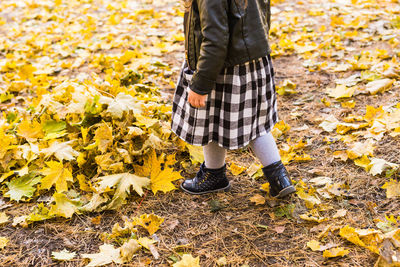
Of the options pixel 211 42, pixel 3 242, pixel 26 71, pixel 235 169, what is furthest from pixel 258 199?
pixel 26 71

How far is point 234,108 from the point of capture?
174 cm


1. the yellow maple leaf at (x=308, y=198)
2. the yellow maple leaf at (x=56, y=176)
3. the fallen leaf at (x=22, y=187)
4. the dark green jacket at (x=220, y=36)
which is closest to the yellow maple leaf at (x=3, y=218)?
the fallen leaf at (x=22, y=187)

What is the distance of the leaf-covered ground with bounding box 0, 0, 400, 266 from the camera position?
1708 millimetres

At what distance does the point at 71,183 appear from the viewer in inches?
84.7

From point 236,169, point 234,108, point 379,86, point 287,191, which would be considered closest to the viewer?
point 234,108

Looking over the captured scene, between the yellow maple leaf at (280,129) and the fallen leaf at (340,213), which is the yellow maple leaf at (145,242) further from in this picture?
the yellow maple leaf at (280,129)

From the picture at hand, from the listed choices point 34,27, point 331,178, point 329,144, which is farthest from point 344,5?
point 34,27

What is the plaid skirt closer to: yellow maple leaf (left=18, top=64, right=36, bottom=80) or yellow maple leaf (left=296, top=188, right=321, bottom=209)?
yellow maple leaf (left=296, top=188, right=321, bottom=209)

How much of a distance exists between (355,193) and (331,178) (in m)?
0.18

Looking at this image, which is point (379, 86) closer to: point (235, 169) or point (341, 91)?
point (341, 91)

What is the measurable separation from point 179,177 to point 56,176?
743 millimetres

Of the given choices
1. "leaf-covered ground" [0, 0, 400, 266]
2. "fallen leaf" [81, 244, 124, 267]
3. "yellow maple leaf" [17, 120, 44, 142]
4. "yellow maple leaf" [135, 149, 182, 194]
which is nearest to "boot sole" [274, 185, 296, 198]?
"leaf-covered ground" [0, 0, 400, 266]

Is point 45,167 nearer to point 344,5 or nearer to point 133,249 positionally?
point 133,249

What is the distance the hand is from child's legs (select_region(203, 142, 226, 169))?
1.08 feet
